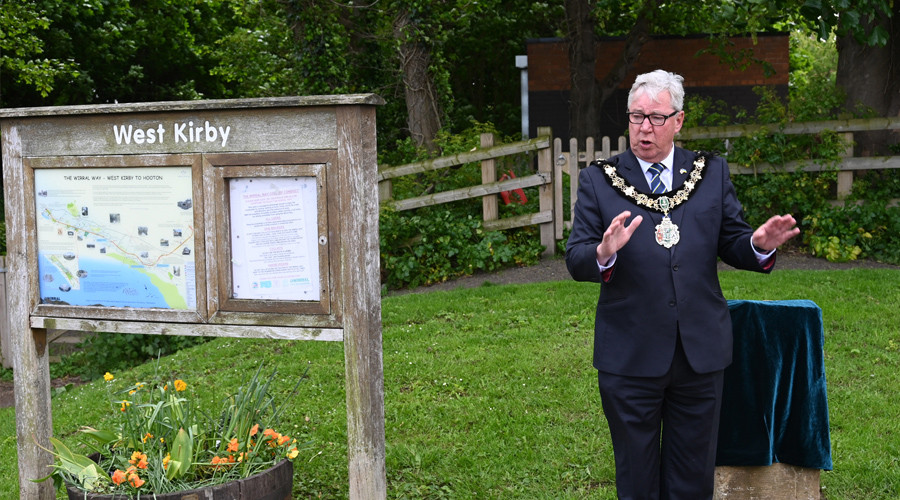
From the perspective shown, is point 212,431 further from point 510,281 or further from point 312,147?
point 510,281

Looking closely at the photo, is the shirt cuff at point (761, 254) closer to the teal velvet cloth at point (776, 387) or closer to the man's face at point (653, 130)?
the man's face at point (653, 130)

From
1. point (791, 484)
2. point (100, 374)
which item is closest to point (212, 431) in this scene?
point (791, 484)

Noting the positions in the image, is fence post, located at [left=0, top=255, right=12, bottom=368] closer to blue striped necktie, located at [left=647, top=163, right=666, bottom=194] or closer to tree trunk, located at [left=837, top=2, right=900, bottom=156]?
blue striped necktie, located at [left=647, top=163, right=666, bottom=194]

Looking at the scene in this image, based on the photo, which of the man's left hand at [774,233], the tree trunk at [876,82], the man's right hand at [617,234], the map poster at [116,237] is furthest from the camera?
the tree trunk at [876,82]

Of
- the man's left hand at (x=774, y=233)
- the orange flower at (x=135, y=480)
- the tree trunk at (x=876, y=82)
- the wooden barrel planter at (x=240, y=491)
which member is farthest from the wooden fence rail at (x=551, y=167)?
the orange flower at (x=135, y=480)

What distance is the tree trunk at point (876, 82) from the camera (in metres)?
11.4

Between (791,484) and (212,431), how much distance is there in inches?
106

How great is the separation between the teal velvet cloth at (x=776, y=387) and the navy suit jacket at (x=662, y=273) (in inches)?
24.4

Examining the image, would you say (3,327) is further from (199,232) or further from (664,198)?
(664,198)

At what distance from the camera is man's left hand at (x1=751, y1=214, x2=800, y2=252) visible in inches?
127

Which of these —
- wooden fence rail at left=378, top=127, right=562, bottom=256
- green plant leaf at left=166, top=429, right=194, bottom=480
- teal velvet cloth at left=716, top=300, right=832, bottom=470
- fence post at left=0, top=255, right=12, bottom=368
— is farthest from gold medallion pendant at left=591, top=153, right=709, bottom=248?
fence post at left=0, top=255, right=12, bottom=368

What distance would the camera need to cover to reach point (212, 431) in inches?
162

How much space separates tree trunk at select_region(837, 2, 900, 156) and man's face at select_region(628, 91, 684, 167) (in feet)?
29.6

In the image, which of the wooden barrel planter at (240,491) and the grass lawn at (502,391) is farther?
the grass lawn at (502,391)
